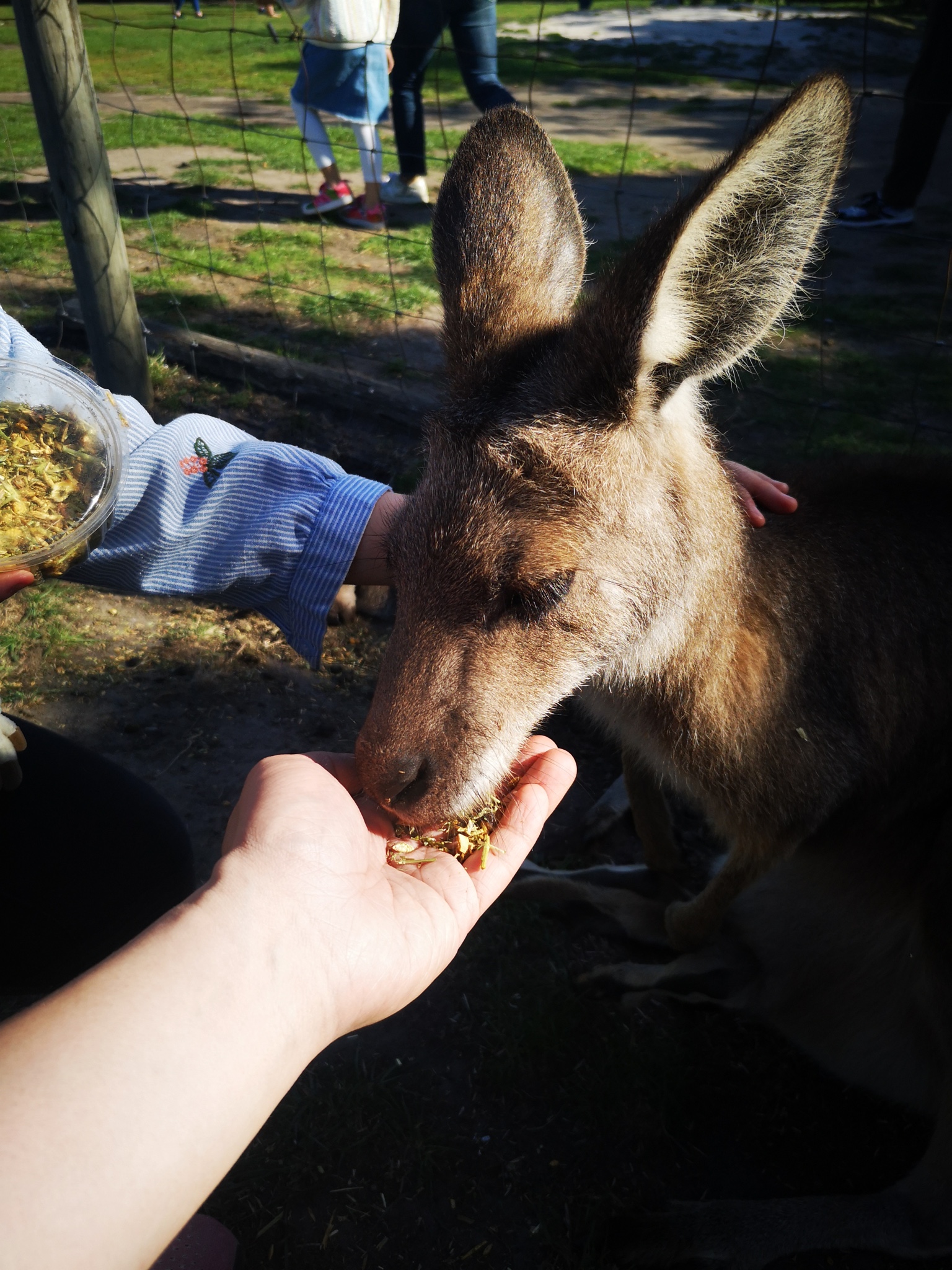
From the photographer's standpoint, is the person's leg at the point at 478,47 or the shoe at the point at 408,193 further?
the shoe at the point at 408,193

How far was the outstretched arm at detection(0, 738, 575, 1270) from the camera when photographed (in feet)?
2.85

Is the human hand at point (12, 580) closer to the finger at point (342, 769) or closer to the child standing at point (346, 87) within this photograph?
the finger at point (342, 769)

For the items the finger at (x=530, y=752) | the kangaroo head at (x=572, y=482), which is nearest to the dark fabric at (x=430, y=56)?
the kangaroo head at (x=572, y=482)

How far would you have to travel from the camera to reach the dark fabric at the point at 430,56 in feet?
18.9

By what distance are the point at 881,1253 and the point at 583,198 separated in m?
6.42

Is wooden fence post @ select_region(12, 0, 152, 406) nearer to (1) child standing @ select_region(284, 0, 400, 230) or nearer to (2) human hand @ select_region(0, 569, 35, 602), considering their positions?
(1) child standing @ select_region(284, 0, 400, 230)

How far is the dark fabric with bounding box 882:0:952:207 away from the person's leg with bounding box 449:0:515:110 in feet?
8.46

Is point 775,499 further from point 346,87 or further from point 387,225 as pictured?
point 346,87

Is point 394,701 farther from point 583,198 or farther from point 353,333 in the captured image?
point 583,198

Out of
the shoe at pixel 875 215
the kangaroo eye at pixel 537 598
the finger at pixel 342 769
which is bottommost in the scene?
the shoe at pixel 875 215

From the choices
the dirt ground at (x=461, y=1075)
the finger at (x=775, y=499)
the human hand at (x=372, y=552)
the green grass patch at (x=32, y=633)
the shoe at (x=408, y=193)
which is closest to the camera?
the dirt ground at (x=461, y=1075)

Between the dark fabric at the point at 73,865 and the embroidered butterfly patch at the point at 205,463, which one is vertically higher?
the embroidered butterfly patch at the point at 205,463

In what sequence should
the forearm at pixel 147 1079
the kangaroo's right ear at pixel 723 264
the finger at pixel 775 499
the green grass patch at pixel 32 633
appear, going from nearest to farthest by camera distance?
the forearm at pixel 147 1079 < the kangaroo's right ear at pixel 723 264 < the finger at pixel 775 499 < the green grass patch at pixel 32 633

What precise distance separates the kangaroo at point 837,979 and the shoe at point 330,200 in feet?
17.4
